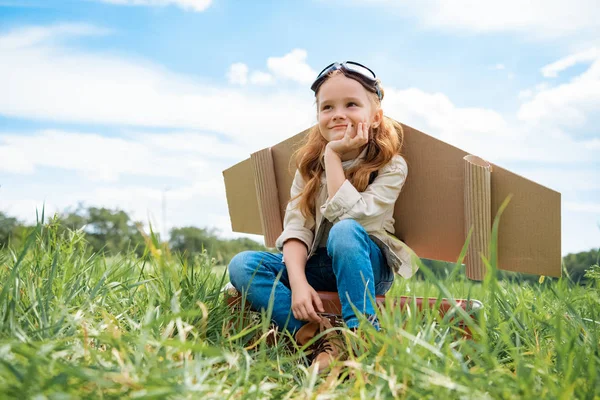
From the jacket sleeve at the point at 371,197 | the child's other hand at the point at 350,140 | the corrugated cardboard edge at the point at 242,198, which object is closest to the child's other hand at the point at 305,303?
the jacket sleeve at the point at 371,197

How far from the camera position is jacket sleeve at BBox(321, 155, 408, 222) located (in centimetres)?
212

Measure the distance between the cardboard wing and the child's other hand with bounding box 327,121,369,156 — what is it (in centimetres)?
23

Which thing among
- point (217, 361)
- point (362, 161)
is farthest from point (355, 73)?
point (217, 361)

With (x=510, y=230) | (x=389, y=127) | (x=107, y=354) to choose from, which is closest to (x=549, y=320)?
(x=510, y=230)

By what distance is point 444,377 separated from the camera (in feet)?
3.83

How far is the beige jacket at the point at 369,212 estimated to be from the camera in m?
2.13

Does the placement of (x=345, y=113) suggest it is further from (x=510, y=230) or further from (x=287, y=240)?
(x=510, y=230)

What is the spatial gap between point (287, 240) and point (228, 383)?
998mm

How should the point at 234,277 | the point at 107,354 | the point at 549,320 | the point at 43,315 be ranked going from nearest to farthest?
the point at 107,354 < the point at 43,315 < the point at 549,320 < the point at 234,277

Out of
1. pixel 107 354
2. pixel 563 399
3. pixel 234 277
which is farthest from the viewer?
pixel 234 277

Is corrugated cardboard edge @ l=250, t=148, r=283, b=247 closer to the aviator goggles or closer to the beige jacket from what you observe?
the beige jacket

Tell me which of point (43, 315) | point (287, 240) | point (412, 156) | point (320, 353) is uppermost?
point (412, 156)

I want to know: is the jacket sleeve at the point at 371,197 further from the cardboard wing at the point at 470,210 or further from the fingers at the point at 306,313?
the fingers at the point at 306,313

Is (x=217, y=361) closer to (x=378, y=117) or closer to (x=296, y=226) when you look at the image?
(x=296, y=226)
